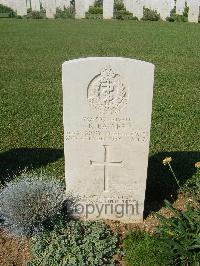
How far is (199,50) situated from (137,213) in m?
11.9

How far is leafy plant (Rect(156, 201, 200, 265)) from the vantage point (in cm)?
390

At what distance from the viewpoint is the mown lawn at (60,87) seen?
21.9ft

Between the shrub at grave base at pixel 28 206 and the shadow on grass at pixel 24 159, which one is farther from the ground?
the shrub at grave base at pixel 28 206

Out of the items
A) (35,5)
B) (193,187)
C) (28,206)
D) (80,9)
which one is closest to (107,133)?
(28,206)

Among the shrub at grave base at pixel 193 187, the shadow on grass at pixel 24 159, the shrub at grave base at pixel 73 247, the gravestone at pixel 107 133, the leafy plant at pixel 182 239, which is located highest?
the gravestone at pixel 107 133

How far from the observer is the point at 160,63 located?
13383 millimetres

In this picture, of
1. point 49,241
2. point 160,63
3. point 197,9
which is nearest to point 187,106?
point 160,63

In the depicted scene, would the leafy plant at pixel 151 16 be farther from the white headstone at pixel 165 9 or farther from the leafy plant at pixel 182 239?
the leafy plant at pixel 182 239

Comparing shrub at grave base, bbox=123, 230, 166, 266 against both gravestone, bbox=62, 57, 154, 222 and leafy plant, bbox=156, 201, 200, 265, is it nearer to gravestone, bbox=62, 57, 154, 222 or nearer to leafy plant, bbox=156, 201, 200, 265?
leafy plant, bbox=156, 201, 200, 265

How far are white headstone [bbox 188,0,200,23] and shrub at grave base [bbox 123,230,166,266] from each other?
23838 millimetres

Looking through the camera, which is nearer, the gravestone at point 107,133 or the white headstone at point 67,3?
the gravestone at point 107,133

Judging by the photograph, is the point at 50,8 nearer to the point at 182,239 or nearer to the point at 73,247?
the point at 73,247

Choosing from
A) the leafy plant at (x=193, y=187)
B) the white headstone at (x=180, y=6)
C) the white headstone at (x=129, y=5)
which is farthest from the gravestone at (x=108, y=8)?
the leafy plant at (x=193, y=187)

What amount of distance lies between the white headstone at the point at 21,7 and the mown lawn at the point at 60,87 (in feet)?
24.0
